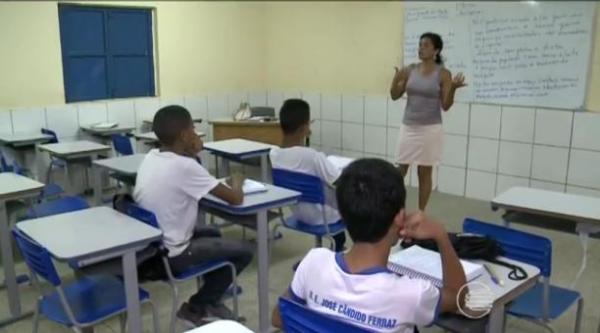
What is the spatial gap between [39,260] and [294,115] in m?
1.51

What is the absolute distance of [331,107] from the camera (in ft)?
19.2

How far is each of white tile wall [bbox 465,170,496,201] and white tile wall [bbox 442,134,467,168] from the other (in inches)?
5.1

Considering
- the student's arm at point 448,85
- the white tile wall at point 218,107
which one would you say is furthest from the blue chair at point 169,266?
the white tile wall at point 218,107

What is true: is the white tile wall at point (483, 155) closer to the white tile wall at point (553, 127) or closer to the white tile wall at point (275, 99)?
the white tile wall at point (553, 127)

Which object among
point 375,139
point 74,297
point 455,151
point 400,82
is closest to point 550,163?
point 455,151

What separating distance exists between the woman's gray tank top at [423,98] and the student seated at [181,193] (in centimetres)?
177

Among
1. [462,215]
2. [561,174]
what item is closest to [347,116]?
[462,215]

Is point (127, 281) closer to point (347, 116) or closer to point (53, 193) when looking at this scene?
point (53, 193)

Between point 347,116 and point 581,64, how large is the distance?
236cm

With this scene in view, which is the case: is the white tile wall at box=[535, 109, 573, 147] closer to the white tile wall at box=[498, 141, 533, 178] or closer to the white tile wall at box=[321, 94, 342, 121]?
the white tile wall at box=[498, 141, 533, 178]

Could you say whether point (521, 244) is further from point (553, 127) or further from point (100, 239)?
point (553, 127)

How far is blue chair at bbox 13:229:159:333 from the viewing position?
70.5 inches

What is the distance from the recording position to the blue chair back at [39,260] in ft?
5.78

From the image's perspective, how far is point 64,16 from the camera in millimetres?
4789
